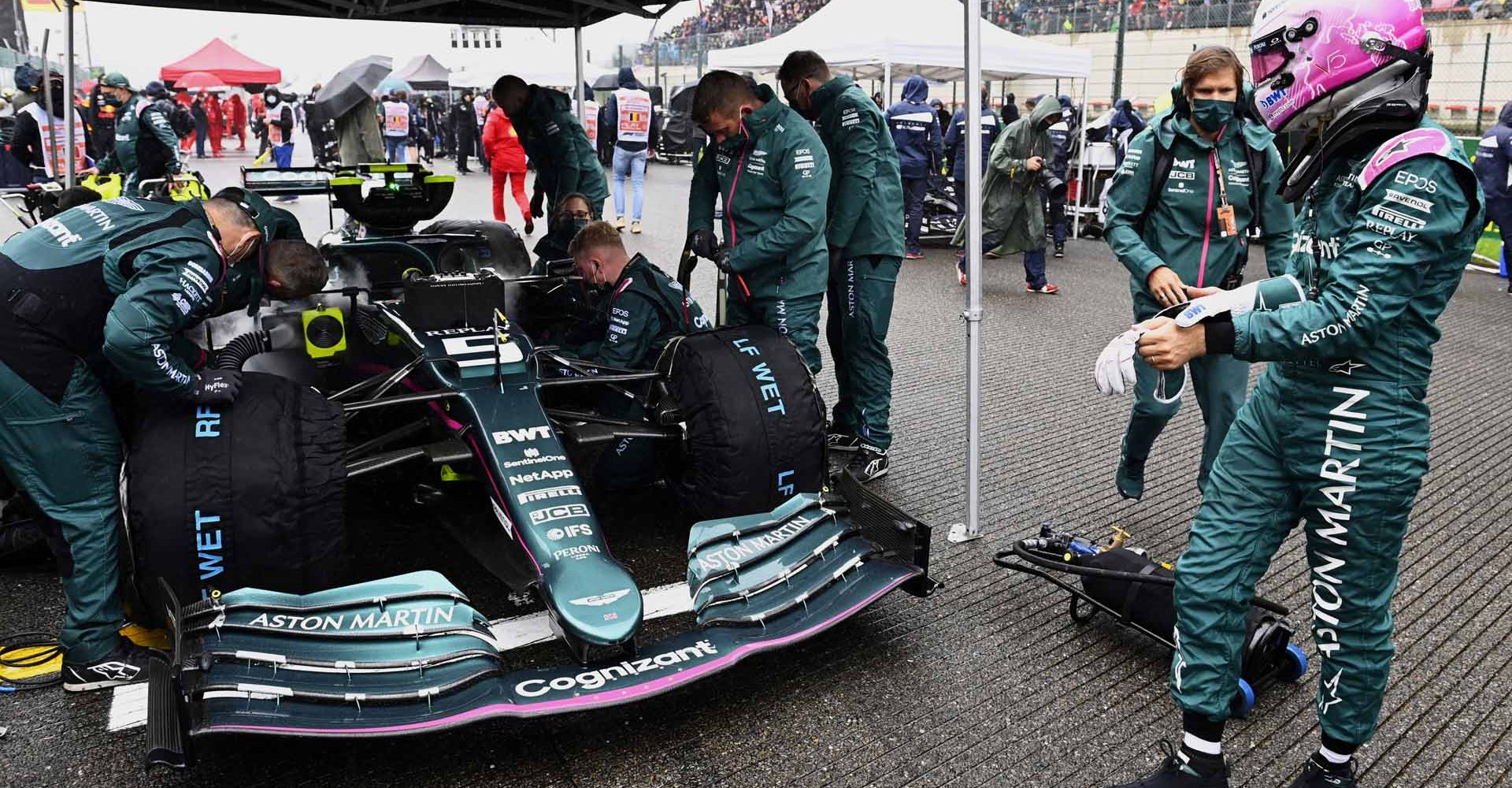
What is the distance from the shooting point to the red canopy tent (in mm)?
28047

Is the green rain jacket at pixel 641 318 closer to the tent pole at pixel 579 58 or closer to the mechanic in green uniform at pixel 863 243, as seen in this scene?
the mechanic in green uniform at pixel 863 243

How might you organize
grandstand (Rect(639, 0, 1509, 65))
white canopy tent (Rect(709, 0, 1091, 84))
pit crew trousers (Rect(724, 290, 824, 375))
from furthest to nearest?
grandstand (Rect(639, 0, 1509, 65)) → white canopy tent (Rect(709, 0, 1091, 84)) → pit crew trousers (Rect(724, 290, 824, 375))

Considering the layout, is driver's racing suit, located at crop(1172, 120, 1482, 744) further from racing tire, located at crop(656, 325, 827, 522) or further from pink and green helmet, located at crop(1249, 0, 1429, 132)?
racing tire, located at crop(656, 325, 827, 522)

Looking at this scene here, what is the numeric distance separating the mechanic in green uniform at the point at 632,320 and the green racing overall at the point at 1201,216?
170 centimetres

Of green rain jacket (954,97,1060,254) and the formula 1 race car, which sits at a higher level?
green rain jacket (954,97,1060,254)

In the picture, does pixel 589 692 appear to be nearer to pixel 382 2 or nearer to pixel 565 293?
pixel 565 293

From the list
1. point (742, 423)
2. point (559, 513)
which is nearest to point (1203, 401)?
point (742, 423)

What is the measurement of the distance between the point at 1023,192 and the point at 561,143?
5.13 meters

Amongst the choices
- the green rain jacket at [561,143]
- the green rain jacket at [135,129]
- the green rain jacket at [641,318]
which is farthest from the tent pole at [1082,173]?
the green rain jacket at [641,318]

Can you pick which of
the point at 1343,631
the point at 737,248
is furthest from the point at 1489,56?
the point at 1343,631

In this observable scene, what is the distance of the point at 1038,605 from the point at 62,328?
10.1ft

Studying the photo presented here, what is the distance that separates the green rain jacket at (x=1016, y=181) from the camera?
10.2 m

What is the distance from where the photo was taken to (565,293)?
534 centimetres

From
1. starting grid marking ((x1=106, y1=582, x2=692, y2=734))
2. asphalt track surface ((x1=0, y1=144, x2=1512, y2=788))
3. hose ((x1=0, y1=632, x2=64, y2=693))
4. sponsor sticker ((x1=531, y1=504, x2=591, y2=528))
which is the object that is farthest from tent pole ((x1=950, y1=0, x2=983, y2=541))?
hose ((x1=0, y1=632, x2=64, y2=693))
